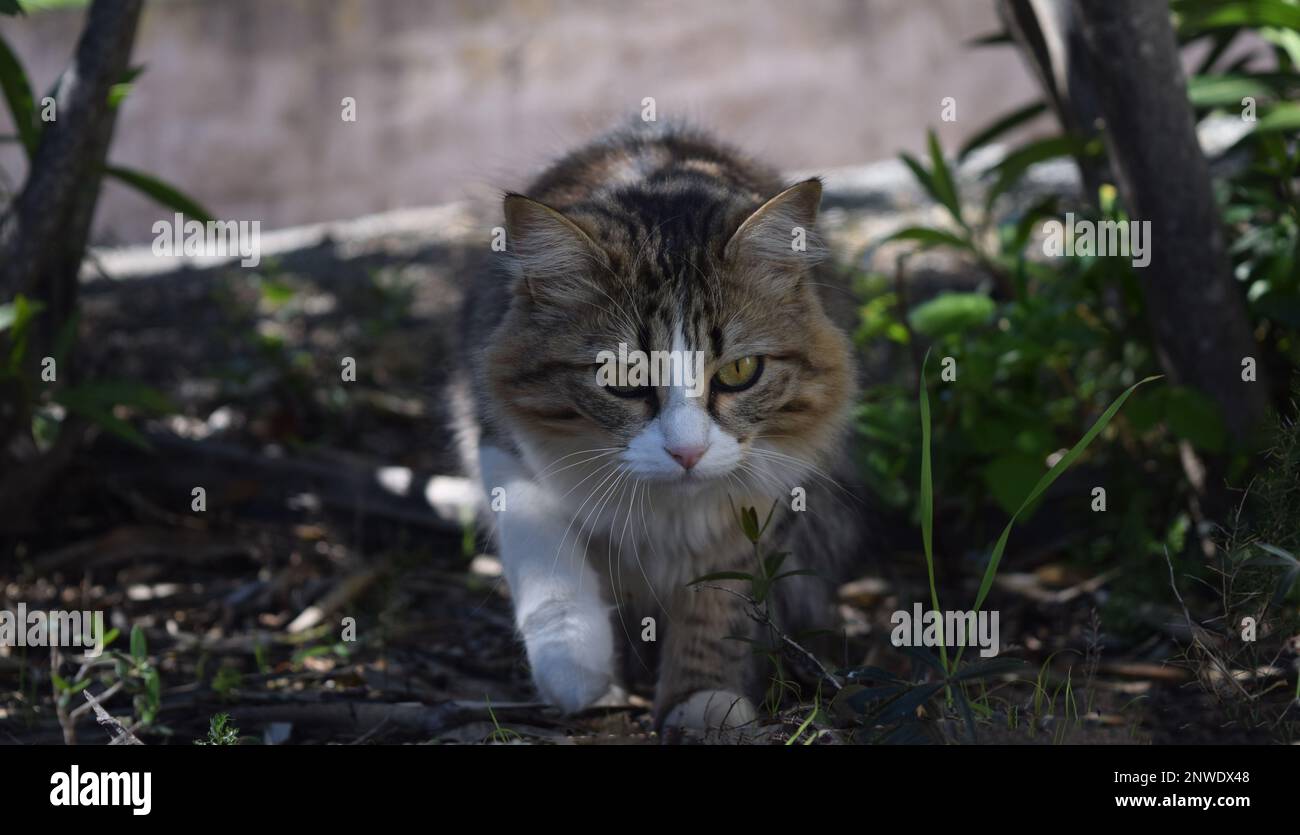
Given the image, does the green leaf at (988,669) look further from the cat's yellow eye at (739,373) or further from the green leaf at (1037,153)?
the green leaf at (1037,153)

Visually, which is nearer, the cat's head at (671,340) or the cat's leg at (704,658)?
the cat's head at (671,340)

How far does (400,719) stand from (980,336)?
244 centimetres

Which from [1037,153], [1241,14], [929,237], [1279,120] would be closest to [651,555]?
[929,237]

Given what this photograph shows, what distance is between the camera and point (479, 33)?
10.2m

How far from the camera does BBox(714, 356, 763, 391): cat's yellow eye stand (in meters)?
3.02

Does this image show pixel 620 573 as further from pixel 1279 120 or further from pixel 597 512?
pixel 1279 120

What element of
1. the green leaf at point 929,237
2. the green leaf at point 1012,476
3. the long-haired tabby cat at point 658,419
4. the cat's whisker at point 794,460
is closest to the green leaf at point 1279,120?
the green leaf at point 929,237

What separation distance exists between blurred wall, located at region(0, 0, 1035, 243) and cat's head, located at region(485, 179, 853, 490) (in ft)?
19.8

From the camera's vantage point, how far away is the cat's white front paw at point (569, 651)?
310 cm

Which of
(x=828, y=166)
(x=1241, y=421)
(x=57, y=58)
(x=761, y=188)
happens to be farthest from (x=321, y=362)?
(x=57, y=58)

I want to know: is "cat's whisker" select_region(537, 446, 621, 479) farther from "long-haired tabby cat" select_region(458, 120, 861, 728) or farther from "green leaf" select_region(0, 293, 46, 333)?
"green leaf" select_region(0, 293, 46, 333)

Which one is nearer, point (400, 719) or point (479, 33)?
point (400, 719)

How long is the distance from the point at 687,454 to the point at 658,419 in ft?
0.40
